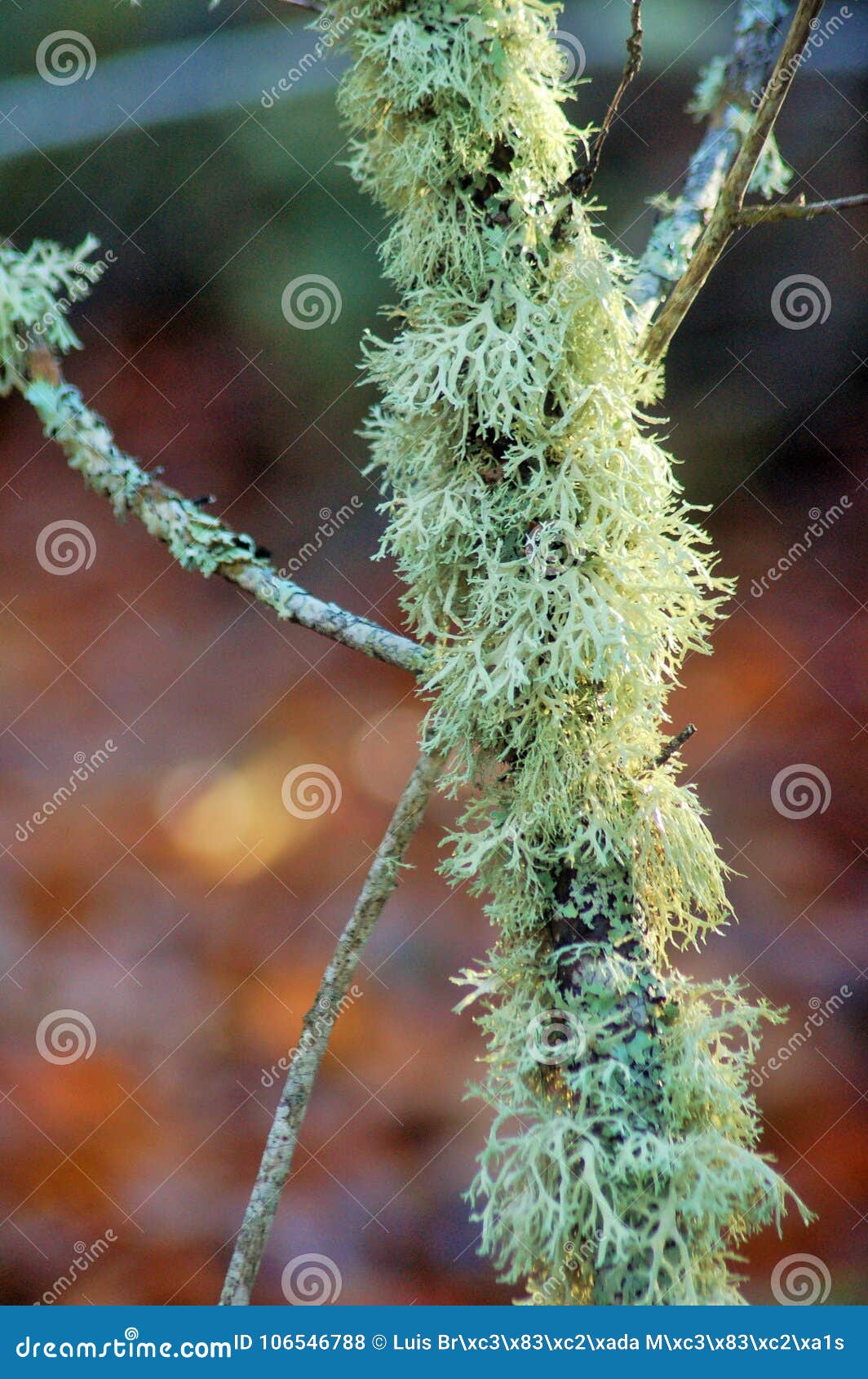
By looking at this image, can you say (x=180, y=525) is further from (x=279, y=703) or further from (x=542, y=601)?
(x=279, y=703)

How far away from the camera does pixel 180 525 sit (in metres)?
0.44

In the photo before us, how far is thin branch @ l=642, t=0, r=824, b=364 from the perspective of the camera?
1.16ft

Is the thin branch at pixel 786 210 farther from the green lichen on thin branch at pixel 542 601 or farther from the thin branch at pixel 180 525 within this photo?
the thin branch at pixel 180 525

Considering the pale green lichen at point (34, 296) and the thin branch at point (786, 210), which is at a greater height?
the thin branch at point (786, 210)

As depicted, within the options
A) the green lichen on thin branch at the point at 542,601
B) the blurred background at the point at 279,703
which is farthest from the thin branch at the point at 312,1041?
the blurred background at the point at 279,703

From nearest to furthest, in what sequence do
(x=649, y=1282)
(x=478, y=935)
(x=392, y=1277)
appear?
(x=649, y=1282) → (x=392, y=1277) → (x=478, y=935)

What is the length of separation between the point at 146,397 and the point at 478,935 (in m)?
0.79

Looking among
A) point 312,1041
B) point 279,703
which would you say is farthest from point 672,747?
point 279,703

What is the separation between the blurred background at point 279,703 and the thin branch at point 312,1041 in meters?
0.71

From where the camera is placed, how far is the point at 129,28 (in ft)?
3.41

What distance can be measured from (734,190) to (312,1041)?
352mm

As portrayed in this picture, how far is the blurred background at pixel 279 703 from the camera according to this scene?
1013 millimetres

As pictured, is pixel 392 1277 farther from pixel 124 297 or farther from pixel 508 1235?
pixel 124 297

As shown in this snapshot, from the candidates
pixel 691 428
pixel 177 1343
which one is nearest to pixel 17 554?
pixel 691 428
